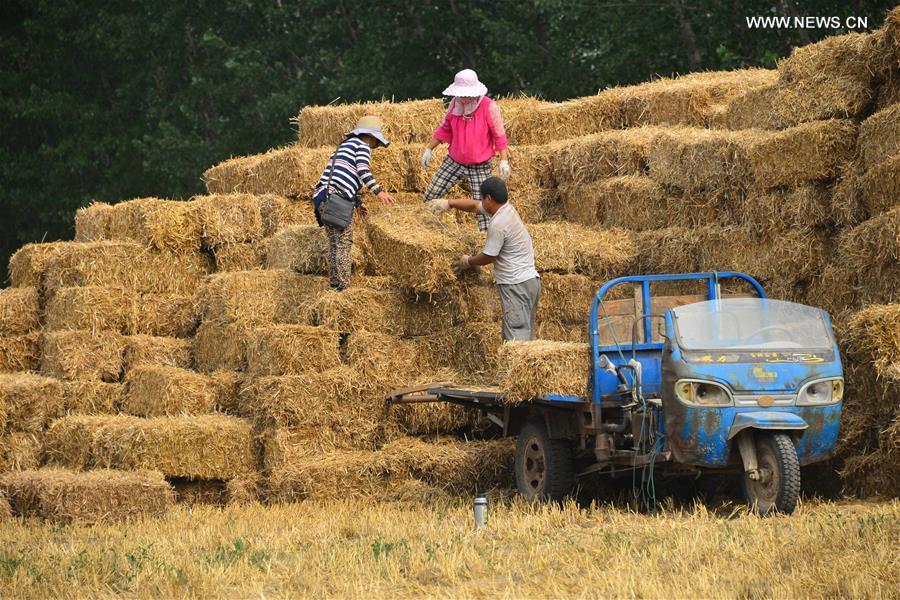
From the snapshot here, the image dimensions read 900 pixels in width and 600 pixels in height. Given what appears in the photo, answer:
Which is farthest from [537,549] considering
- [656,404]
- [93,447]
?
[93,447]

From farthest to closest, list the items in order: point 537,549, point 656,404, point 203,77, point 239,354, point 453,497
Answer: point 203,77
point 239,354
point 453,497
point 656,404
point 537,549

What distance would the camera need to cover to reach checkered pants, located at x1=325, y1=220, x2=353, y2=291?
640 inches

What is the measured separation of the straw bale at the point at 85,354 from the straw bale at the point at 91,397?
0.14 metres

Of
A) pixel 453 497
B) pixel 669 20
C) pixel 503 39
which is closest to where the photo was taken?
pixel 453 497

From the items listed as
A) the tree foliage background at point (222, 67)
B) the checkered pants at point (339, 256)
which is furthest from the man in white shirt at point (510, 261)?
the tree foliage background at point (222, 67)

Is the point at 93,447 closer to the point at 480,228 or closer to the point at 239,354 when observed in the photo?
the point at 239,354

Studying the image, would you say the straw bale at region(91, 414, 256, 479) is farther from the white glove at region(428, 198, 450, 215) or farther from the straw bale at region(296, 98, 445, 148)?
the straw bale at region(296, 98, 445, 148)

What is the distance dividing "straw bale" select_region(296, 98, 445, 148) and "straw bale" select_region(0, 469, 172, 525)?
707cm

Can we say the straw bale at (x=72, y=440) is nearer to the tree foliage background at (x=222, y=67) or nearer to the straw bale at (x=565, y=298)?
the straw bale at (x=565, y=298)

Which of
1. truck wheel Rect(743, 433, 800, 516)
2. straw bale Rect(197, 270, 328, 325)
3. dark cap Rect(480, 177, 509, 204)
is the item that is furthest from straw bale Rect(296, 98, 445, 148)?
truck wheel Rect(743, 433, 800, 516)

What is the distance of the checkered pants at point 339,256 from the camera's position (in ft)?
53.3

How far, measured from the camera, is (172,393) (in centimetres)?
1608

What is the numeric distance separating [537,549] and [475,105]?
7.88 meters

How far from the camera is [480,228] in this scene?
1670 centimetres
